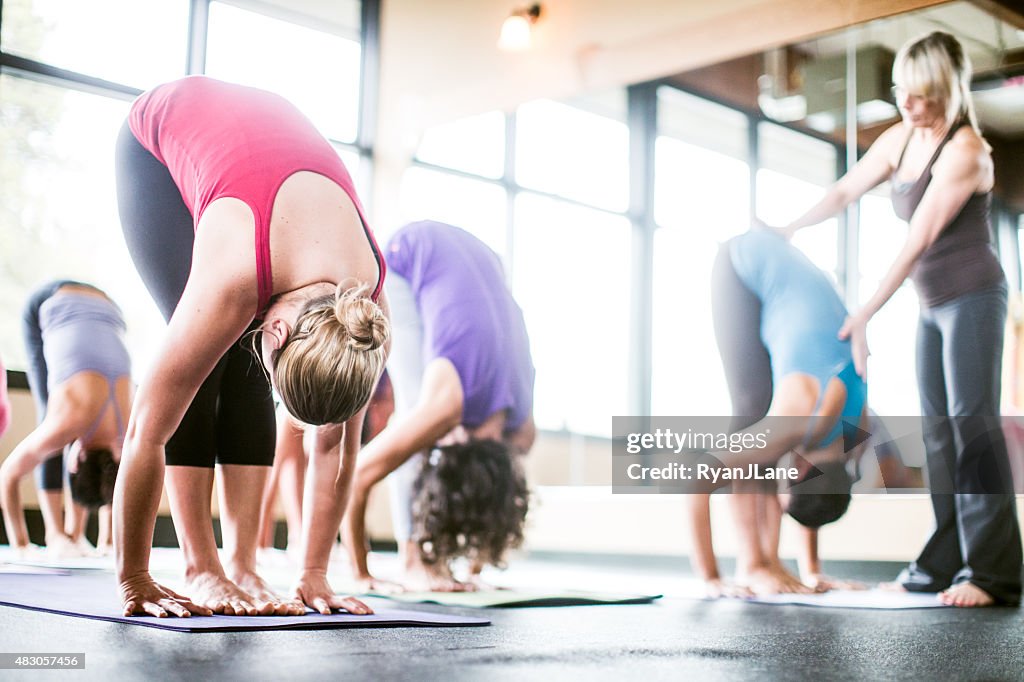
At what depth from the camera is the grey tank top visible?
10.2ft

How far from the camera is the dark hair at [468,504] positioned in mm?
2709

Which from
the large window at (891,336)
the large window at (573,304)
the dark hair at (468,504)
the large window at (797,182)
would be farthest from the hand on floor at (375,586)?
the large window at (573,304)

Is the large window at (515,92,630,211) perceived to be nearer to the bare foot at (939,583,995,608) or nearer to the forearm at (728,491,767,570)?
the forearm at (728,491,767,570)

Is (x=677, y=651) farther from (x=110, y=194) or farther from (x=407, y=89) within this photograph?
(x=407, y=89)

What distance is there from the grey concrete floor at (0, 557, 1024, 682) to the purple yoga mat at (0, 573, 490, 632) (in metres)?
0.04

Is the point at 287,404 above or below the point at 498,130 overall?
below

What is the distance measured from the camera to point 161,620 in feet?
5.08

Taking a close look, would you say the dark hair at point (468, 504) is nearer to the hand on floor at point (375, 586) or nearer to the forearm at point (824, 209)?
the hand on floor at point (375, 586)

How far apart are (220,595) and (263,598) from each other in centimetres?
12

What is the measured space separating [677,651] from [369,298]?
29.2 inches

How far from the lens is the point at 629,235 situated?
4.87 meters

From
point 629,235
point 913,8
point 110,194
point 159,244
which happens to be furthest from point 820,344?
point 110,194

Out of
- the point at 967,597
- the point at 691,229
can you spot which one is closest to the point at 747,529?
the point at 967,597

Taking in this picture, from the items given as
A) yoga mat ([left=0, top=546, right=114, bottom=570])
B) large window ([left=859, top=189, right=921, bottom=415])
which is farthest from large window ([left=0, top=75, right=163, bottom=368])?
large window ([left=859, top=189, right=921, bottom=415])
